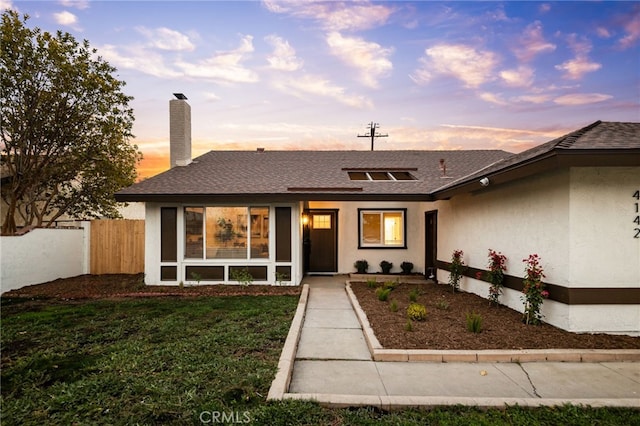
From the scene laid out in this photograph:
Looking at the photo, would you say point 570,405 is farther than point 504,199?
No

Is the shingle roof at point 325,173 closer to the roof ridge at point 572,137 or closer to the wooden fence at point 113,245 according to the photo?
the roof ridge at point 572,137

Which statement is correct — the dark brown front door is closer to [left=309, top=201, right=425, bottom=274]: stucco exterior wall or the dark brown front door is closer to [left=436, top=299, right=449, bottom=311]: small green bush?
[left=309, top=201, right=425, bottom=274]: stucco exterior wall

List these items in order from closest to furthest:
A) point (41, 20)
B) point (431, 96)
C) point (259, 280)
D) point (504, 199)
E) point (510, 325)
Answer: point (510, 325) → point (504, 199) → point (259, 280) → point (41, 20) → point (431, 96)

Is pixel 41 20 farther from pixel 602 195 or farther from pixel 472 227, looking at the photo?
pixel 602 195

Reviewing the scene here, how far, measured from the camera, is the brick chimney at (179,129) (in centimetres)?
1195

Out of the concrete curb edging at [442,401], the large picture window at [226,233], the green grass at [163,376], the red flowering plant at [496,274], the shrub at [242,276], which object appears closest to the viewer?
the green grass at [163,376]

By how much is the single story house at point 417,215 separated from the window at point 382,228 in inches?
1.4

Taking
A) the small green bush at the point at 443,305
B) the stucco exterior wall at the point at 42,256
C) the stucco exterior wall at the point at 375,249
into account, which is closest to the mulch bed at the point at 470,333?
the small green bush at the point at 443,305

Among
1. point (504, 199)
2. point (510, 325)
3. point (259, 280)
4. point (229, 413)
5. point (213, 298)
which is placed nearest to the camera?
point (229, 413)

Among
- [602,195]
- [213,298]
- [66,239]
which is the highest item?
[602,195]

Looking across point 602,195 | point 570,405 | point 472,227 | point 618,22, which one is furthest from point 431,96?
point 570,405

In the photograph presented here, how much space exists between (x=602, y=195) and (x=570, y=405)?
11.5ft

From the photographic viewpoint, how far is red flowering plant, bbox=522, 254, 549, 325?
5.68 meters

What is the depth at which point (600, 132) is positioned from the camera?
19.7 ft
